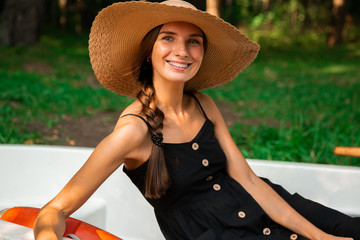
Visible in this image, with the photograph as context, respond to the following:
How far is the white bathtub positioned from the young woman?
40 cm

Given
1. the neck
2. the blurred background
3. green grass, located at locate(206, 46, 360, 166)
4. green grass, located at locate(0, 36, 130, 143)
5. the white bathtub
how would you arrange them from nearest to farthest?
the neck < the white bathtub < green grass, located at locate(206, 46, 360, 166) < the blurred background < green grass, located at locate(0, 36, 130, 143)

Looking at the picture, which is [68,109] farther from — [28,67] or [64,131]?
[28,67]

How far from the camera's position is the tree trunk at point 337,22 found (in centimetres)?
1183

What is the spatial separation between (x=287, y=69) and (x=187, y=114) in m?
7.30

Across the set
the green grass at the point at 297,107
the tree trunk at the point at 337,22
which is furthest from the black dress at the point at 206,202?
the tree trunk at the point at 337,22

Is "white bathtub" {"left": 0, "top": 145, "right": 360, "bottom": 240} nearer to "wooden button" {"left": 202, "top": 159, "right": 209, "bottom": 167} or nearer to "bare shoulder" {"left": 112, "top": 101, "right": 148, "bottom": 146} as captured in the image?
"wooden button" {"left": 202, "top": 159, "right": 209, "bottom": 167}

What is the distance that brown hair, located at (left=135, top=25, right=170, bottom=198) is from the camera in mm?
1572

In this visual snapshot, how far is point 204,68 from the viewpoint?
1984 mm

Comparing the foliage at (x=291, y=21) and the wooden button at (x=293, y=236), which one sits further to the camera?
the foliage at (x=291, y=21)

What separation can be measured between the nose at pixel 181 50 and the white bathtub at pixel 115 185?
0.96m

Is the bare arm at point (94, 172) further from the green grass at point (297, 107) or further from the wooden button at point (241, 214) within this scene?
the green grass at point (297, 107)

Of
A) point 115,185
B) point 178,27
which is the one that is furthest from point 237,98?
point 178,27

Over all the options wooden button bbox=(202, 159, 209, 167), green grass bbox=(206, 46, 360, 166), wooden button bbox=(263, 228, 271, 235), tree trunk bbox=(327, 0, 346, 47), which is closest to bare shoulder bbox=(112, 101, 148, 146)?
wooden button bbox=(202, 159, 209, 167)

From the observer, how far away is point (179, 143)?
169cm
